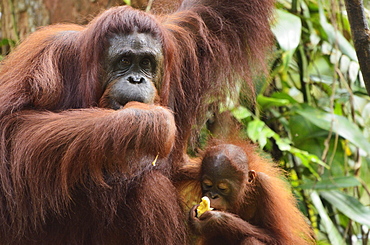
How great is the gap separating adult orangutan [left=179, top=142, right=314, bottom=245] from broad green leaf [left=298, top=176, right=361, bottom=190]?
83 centimetres

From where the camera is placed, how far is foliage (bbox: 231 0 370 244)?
3801 mm

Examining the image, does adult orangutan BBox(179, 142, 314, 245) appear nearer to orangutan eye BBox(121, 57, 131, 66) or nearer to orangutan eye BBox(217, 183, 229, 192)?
orangutan eye BBox(217, 183, 229, 192)

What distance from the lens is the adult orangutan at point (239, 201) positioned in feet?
8.52

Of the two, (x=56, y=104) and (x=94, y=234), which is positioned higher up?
(x=56, y=104)

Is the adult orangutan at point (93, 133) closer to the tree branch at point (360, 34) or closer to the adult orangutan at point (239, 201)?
the adult orangutan at point (239, 201)

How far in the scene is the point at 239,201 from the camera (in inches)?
108

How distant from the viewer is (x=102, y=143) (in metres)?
1.99

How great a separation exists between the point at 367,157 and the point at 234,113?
4.74 ft

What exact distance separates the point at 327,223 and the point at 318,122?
736 millimetres

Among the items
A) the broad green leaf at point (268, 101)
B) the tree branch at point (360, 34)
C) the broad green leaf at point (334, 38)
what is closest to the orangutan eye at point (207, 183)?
the tree branch at point (360, 34)

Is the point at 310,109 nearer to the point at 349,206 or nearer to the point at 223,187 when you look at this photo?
the point at 349,206

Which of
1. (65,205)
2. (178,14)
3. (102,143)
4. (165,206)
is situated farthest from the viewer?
(178,14)

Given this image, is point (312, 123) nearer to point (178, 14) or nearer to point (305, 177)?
point (305, 177)

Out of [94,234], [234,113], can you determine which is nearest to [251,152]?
[234,113]
